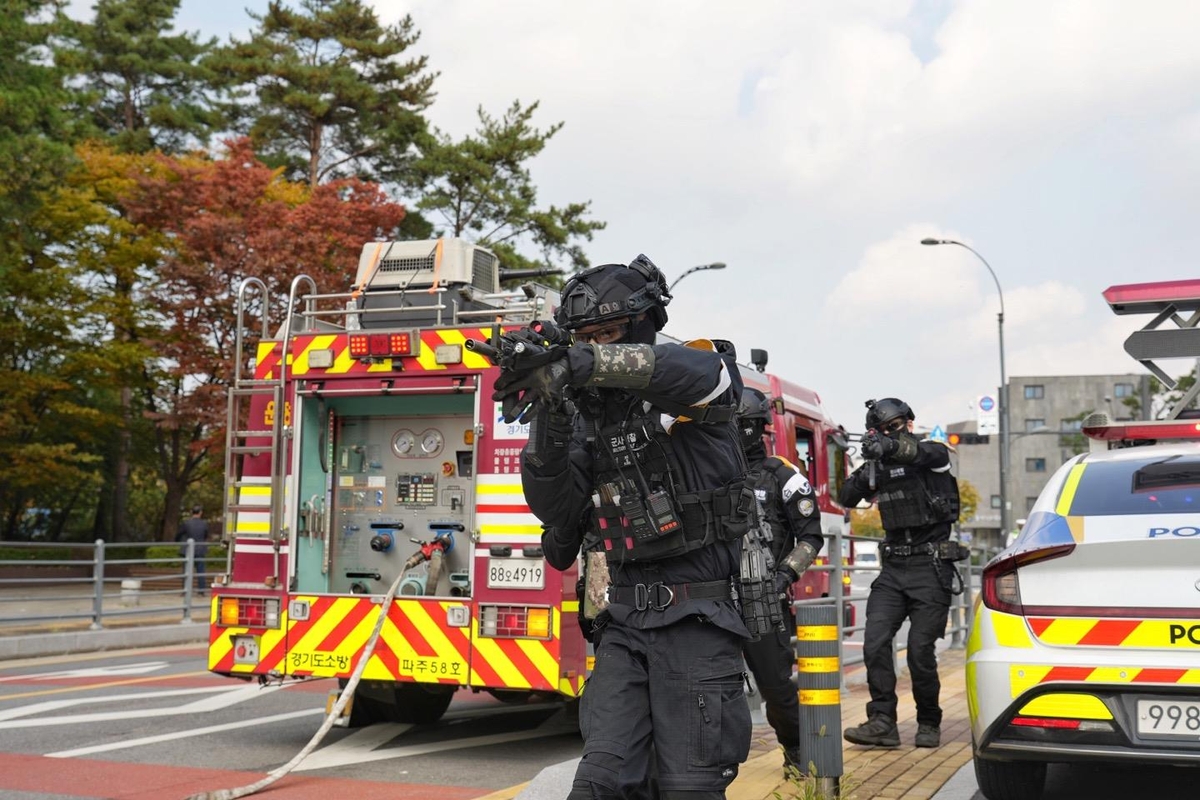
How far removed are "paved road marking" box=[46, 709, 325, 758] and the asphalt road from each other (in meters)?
0.01

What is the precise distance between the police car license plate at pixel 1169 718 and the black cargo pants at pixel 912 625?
273cm

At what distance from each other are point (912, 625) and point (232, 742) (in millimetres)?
4431

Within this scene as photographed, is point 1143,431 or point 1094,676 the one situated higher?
point 1143,431

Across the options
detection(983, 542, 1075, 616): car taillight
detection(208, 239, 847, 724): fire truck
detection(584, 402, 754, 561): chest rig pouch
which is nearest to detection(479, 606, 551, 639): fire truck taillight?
detection(208, 239, 847, 724): fire truck

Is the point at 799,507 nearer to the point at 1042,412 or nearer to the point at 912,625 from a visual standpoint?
the point at 912,625

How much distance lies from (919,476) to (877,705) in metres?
1.43

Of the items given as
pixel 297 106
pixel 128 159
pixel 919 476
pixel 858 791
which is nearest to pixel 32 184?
pixel 128 159

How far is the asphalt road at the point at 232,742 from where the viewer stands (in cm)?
696

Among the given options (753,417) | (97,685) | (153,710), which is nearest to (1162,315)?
(753,417)

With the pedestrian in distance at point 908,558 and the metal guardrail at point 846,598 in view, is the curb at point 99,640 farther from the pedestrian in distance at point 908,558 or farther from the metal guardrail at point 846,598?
the pedestrian in distance at point 908,558

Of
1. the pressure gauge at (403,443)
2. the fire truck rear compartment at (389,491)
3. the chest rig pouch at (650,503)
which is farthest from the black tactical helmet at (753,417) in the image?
the pressure gauge at (403,443)

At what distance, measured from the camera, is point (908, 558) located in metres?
7.75

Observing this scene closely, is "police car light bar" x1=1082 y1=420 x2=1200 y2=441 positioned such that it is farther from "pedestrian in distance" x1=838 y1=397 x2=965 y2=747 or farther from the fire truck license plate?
the fire truck license plate

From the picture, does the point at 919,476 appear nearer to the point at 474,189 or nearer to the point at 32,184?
the point at 32,184
